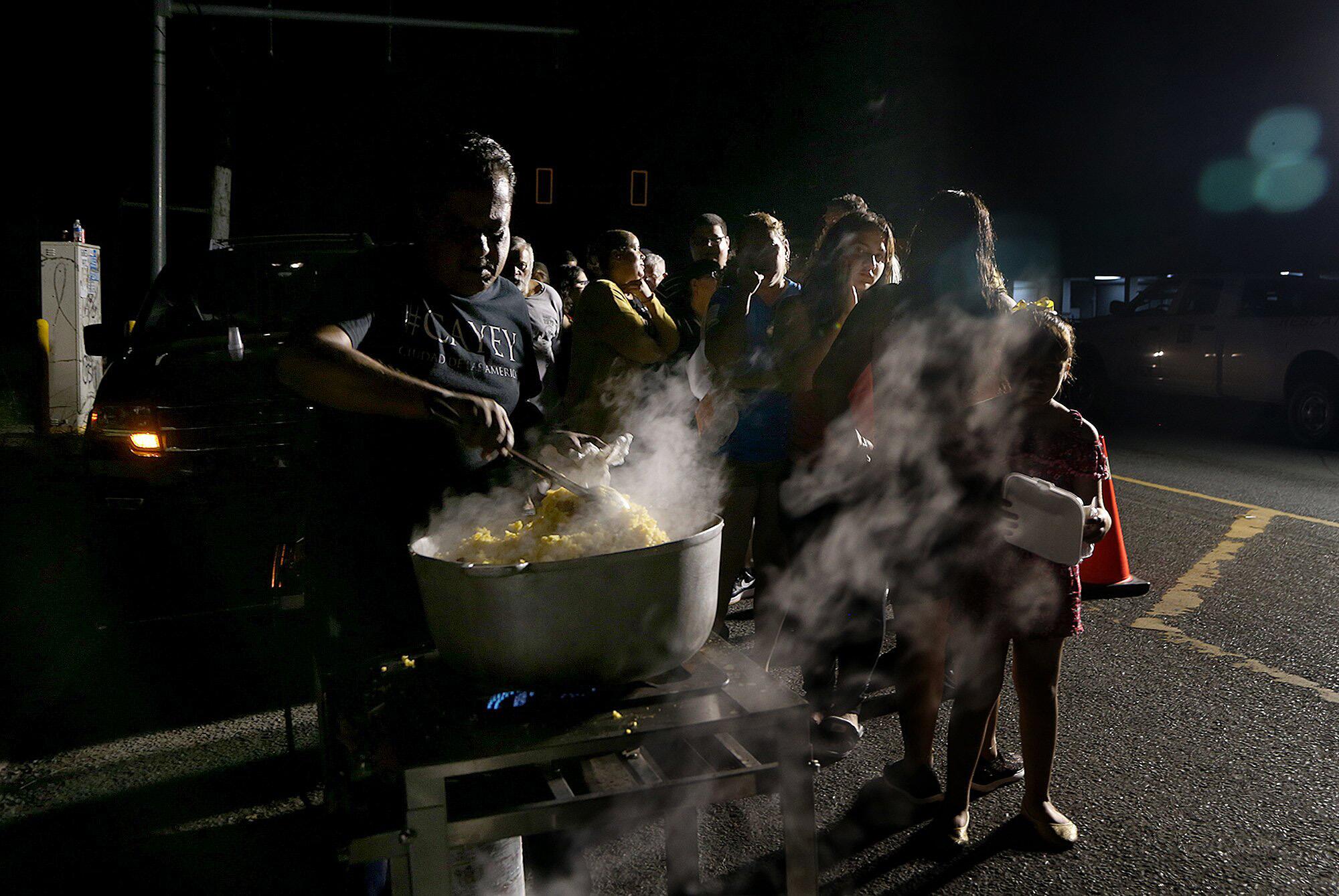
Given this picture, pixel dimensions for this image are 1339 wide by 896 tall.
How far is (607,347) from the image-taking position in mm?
4297

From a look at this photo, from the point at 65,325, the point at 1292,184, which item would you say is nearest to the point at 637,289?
the point at 65,325

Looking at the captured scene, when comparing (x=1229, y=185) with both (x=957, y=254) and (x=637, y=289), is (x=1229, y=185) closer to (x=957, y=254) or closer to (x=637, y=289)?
(x=637, y=289)

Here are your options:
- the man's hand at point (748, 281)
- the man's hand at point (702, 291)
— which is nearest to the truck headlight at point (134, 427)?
the man's hand at point (702, 291)

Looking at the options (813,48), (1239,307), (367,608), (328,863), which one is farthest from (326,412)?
(813,48)

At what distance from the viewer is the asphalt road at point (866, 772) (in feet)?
9.60

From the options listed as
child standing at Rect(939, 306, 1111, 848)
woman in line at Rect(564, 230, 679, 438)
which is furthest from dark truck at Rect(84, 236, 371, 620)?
child standing at Rect(939, 306, 1111, 848)

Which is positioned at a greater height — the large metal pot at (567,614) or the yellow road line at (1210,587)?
the large metal pot at (567,614)

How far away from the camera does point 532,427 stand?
236cm

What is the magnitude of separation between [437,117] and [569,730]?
36.5 m

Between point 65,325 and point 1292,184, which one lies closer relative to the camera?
point 65,325

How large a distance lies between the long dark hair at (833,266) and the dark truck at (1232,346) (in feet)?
32.1

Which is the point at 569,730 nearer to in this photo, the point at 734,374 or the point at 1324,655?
the point at 734,374

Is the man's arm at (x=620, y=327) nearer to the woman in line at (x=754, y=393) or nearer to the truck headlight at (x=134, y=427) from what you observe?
A: the woman in line at (x=754, y=393)

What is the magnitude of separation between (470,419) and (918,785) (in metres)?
2.23
